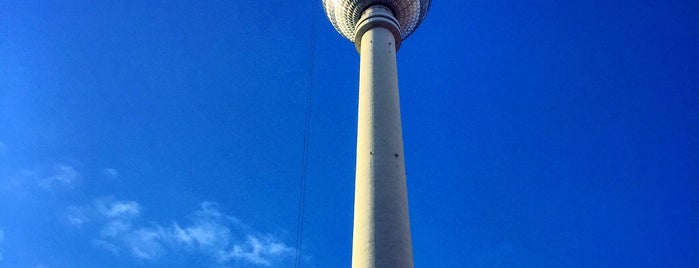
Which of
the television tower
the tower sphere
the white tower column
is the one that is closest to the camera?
the white tower column

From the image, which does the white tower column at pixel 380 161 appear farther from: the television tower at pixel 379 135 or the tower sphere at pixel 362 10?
the tower sphere at pixel 362 10

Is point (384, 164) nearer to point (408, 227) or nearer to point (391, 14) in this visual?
point (408, 227)

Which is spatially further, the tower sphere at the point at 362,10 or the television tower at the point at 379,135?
the tower sphere at the point at 362,10

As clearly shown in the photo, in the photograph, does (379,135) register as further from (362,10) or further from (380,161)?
(362,10)

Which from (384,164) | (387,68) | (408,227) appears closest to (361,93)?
(387,68)

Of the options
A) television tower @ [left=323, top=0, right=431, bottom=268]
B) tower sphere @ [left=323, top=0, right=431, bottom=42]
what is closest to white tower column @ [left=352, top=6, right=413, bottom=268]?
television tower @ [left=323, top=0, right=431, bottom=268]

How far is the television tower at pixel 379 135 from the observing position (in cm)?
2238

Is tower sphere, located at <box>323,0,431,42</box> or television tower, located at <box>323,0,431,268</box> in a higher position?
tower sphere, located at <box>323,0,431,42</box>

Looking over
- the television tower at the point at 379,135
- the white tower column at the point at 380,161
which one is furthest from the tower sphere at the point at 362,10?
the white tower column at the point at 380,161

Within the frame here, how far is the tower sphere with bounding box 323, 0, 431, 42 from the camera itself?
33875mm

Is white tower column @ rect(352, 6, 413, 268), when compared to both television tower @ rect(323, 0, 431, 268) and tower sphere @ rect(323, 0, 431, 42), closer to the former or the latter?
television tower @ rect(323, 0, 431, 268)

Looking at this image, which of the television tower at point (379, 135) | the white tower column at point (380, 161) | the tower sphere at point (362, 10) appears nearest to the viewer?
the white tower column at point (380, 161)

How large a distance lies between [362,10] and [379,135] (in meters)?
10.8

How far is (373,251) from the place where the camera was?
22.0 m
